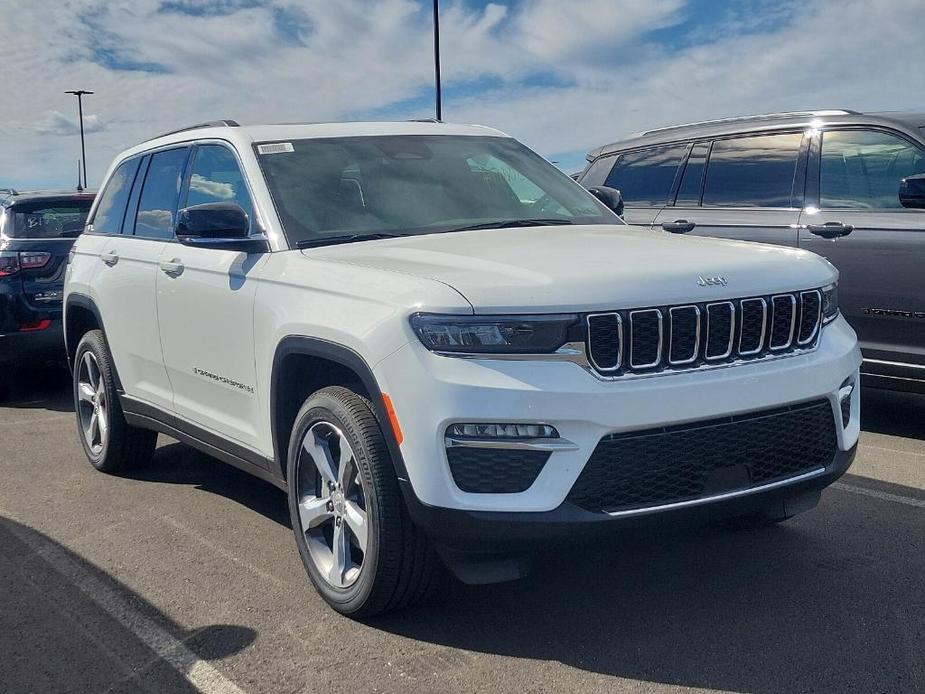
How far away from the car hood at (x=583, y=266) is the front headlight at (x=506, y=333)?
3 cm

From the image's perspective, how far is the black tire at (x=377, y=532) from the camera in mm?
3289

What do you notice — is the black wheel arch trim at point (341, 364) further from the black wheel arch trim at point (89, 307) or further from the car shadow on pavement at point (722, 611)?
the black wheel arch trim at point (89, 307)

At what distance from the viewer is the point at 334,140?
4645 millimetres

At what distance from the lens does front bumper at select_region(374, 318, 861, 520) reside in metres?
2.99

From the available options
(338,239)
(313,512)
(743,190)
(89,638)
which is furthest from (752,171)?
(89,638)

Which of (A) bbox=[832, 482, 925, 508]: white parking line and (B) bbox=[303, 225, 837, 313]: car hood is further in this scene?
(A) bbox=[832, 482, 925, 508]: white parking line

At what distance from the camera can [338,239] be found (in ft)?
13.3

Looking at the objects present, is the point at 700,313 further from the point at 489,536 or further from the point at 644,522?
the point at 489,536

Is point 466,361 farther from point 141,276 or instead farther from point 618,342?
point 141,276

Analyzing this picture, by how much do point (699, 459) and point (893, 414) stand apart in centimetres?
436

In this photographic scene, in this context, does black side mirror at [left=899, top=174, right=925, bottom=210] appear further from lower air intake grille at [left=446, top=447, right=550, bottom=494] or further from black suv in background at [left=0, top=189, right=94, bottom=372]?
black suv in background at [left=0, top=189, right=94, bottom=372]

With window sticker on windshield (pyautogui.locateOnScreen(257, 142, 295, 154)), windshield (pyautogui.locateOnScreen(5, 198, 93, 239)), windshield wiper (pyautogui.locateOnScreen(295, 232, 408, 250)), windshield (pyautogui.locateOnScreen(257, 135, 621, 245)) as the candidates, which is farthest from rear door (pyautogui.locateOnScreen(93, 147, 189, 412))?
windshield (pyautogui.locateOnScreen(5, 198, 93, 239))

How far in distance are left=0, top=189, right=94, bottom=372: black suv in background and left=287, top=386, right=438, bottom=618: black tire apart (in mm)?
5230

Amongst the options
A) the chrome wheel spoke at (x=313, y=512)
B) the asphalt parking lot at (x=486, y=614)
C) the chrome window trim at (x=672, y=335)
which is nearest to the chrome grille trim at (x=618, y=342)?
the chrome window trim at (x=672, y=335)
